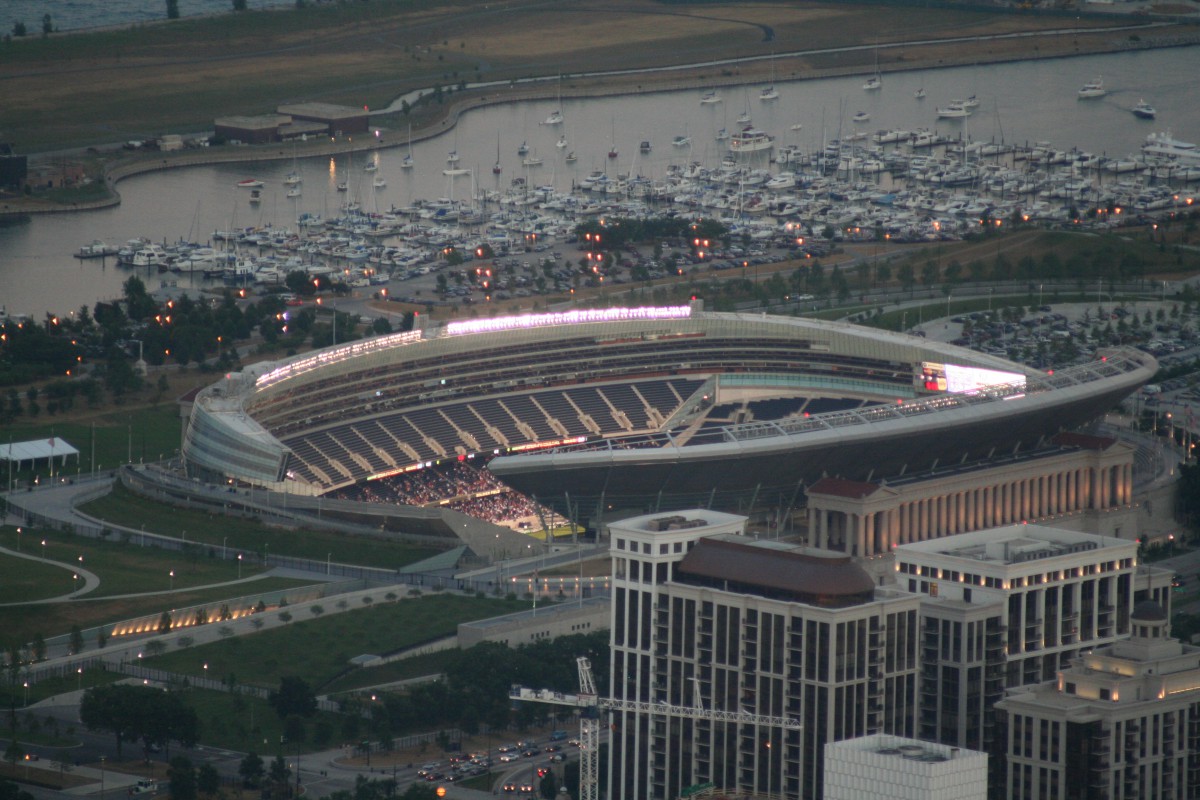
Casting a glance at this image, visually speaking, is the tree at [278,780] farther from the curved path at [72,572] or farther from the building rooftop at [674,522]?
the curved path at [72,572]

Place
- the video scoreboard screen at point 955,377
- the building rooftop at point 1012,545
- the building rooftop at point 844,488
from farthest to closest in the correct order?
1. the video scoreboard screen at point 955,377
2. the building rooftop at point 844,488
3. the building rooftop at point 1012,545

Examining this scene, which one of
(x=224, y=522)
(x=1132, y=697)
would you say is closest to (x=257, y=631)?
(x=224, y=522)

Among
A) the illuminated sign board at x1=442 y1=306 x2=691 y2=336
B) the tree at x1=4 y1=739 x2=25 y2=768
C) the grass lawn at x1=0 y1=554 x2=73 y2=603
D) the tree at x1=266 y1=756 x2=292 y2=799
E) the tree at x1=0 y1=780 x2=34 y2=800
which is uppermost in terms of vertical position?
the illuminated sign board at x1=442 y1=306 x2=691 y2=336

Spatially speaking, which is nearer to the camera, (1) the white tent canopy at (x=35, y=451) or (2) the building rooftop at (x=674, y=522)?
(2) the building rooftop at (x=674, y=522)

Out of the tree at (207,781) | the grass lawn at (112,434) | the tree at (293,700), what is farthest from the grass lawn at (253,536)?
the tree at (207,781)

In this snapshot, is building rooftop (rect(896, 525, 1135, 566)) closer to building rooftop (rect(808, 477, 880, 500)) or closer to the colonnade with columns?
building rooftop (rect(808, 477, 880, 500))

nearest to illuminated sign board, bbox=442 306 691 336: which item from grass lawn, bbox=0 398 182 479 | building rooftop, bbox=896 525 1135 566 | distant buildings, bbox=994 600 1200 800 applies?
grass lawn, bbox=0 398 182 479
